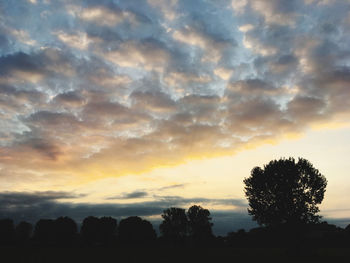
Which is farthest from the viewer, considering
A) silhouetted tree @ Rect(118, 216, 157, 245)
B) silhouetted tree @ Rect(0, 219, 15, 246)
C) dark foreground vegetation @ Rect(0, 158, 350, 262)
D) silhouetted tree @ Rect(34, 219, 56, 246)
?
silhouetted tree @ Rect(118, 216, 157, 245)

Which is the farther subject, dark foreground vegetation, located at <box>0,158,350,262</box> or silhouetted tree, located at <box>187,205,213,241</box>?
silhouetted tree, located at <box>187,205,213,241</box>

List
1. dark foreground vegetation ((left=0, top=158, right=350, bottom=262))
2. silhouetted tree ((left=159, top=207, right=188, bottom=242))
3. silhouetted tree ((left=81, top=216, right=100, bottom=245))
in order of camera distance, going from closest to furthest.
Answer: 1. dark foreground vegetation ((left=0, top=158, right=350, bottom=262))
2. silhouetted tree ((left=159, top=207, right=188, bottom=242))
3. silhouetted tree ((left=81, top=216, right=100, bottom=245))

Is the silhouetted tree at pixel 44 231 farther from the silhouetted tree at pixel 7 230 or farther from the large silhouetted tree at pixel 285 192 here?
the large silhouetted tree at pixel 285 192

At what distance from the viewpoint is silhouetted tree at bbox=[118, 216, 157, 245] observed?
505 ft

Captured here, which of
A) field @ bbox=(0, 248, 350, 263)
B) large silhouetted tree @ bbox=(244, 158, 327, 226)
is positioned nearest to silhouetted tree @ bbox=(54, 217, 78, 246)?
field @ bbox=(0, 248, 350, 263)

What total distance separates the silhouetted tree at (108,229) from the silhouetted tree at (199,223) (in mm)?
46750

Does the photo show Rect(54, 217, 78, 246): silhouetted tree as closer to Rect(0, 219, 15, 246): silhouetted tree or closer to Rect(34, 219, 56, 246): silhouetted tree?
Rect(34, 219, 56, 246): silhouetted tree

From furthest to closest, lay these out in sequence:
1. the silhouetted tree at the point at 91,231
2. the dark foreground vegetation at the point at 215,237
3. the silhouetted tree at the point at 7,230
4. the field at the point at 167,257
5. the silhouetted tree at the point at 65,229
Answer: the silhouetted tree at the point at 91,231
the silhouetted tree at the point at 65,229
the silhouetted tree at the point at 7,230
the dark foreground vegetation at the point at 215,237
the field at the point at 167,257

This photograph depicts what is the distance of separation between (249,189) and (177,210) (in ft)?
283

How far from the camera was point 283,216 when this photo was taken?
53906 millimetres

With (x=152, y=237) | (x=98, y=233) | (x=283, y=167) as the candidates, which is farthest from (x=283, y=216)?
(x=98, y=233)

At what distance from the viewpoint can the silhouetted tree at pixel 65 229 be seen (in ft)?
498

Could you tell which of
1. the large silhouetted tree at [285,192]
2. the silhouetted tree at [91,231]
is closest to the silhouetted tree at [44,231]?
the silhouetted tree at [91,231]

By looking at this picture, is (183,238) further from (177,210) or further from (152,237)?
(152,237)
